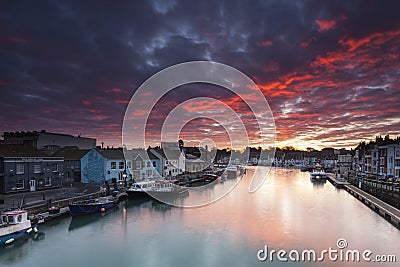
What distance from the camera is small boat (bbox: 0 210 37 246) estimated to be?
17155mm

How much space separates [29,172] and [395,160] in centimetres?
5543

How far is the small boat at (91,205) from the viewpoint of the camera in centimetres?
2439

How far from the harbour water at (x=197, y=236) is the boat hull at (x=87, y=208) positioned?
712 millimetres

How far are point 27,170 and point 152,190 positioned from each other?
1371 cm

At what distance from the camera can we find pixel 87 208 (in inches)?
1001

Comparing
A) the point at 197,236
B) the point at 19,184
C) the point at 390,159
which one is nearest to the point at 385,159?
the point at 390,159

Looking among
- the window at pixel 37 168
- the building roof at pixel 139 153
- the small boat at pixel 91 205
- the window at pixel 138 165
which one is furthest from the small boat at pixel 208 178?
the window at pixel 37 168

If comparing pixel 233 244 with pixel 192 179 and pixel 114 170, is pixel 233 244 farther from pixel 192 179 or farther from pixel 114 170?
pixel 192 179

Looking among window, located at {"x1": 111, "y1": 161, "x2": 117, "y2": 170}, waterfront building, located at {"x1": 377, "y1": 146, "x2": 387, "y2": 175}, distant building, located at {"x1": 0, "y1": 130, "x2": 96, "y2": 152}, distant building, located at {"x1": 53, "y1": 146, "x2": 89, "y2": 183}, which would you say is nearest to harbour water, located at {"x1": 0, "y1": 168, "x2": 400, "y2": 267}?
window, located at {"x1": 111, "y1": 161, "x2": 117, "y2": 170}

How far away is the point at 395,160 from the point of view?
50.0 metres

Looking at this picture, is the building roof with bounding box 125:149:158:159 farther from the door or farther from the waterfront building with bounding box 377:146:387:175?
the waterfront building with bounding box 377:146:387:175

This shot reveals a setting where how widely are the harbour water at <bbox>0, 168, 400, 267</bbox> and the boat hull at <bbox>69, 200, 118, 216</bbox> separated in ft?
2.33

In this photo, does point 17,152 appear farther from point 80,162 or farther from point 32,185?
A: point 80,162

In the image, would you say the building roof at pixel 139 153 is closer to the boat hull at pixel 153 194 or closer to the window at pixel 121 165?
the window at pixel 121 165
